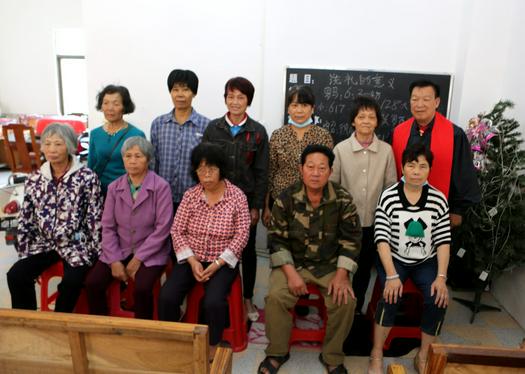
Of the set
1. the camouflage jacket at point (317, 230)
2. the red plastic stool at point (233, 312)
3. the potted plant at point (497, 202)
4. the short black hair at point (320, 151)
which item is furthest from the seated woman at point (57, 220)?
the potted plant at point (497, 202)

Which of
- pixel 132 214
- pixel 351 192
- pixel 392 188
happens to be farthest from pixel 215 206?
pixel 392 188

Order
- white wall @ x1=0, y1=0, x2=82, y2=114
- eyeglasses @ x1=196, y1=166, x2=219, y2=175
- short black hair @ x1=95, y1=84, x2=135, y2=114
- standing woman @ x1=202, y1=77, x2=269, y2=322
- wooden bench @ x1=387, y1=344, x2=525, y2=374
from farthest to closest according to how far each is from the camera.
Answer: white wall @ x1=0, y1=0, x2=82, y2=114, short black hair @ x1=95, y1=84, x2=135, y2=114, standing woman @ x1=202, y1=77, x2=269, y2=322, eyeglasses @ x1=196, y1=166, x2=219, y2=175, wooden bench @ x1=387, y1=344, x2=525, y2=374

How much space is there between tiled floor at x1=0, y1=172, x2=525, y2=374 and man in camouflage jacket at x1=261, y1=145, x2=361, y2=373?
90mm

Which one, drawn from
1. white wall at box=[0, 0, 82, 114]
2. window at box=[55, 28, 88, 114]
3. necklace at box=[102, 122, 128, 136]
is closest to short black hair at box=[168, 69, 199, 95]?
necklace at box=[102, 122, 128, 136]

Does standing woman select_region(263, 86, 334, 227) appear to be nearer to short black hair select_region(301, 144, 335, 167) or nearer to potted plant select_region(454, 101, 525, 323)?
short black hair select_region(301, 144, 335, 167)

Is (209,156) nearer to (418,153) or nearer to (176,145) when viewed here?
(176,145)

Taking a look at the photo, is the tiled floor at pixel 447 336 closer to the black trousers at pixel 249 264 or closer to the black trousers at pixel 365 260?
the black trousers at pixel 249 264

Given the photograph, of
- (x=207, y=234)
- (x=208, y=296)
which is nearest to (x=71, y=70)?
(x=207, y=234)

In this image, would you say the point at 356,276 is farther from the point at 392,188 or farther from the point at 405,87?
the point at 405,87

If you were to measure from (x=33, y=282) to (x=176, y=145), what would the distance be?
1.14m

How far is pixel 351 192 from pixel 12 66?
864 centimetres

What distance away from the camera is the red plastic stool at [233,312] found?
217 centimetres

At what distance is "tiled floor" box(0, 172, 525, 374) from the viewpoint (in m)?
2.12

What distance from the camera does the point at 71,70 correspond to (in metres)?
8.28
